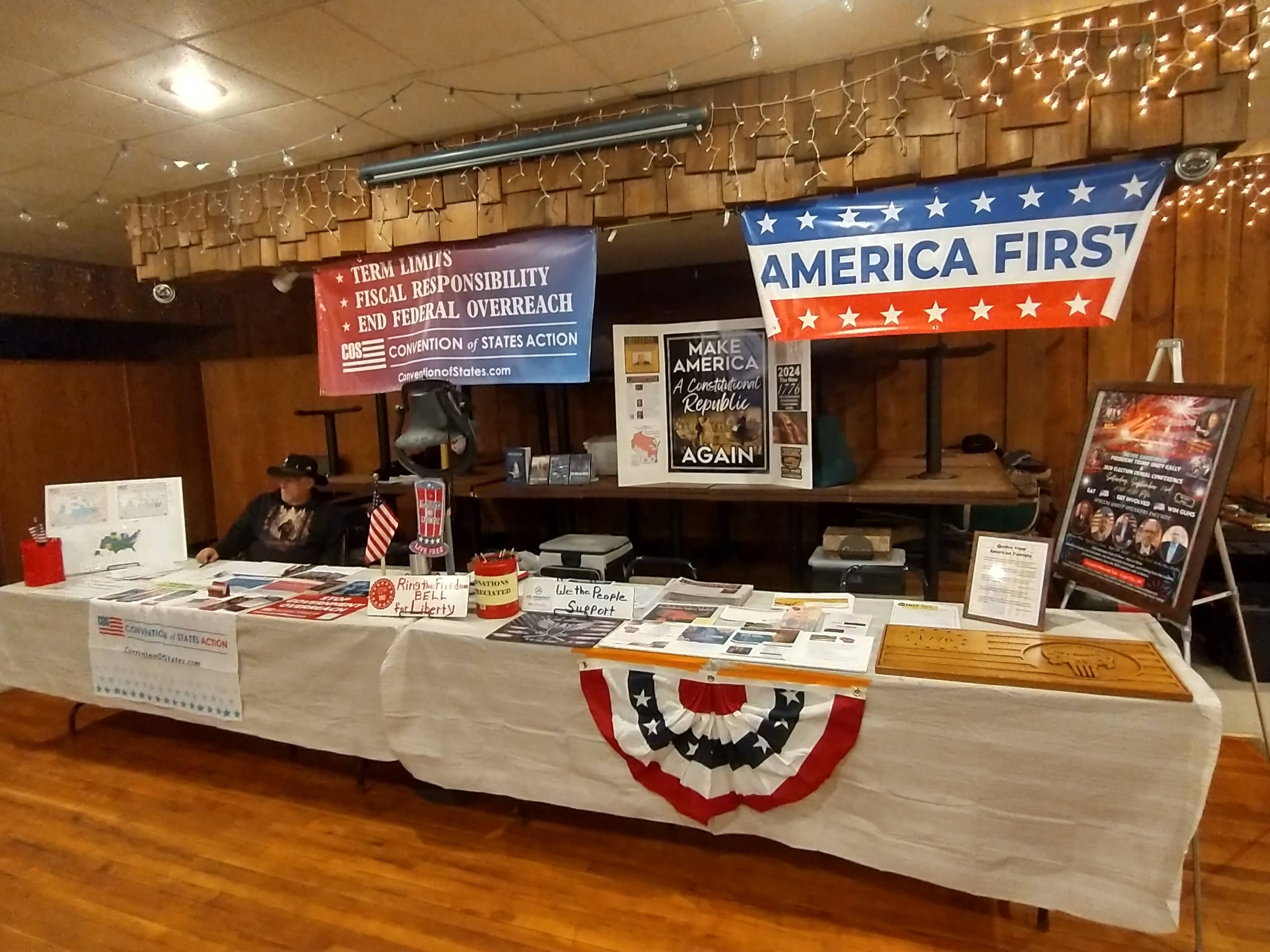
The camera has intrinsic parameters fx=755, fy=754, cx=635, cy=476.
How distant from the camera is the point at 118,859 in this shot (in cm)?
234

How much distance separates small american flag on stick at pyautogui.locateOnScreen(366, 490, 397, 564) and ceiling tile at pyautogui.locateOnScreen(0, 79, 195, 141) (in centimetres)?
157

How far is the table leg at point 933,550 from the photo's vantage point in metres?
2.99

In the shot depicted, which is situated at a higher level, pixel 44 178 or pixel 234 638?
pixel 44 178

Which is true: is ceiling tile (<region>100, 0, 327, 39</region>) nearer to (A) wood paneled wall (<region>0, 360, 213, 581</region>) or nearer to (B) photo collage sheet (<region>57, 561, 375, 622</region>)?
(B) photo collage sheet (<region>57, 561, 375, 622</region>)

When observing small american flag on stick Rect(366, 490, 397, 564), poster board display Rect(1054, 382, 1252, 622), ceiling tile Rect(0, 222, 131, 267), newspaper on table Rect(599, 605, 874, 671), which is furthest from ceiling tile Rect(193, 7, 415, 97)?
ceiling tile Rect(0, 222, 131, 267)

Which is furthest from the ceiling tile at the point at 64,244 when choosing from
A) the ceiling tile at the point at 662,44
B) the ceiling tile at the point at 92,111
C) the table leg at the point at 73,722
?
the ceiling tile at the point at 662,44

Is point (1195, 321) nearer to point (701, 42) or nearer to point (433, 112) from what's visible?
point (701, 42)

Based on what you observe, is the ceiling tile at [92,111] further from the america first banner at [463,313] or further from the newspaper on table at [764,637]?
the newspaper on table at [764,637]

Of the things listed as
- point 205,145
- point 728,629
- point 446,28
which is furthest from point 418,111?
point 728,629

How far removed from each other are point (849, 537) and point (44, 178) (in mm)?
3810

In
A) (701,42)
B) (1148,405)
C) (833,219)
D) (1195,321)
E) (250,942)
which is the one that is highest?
(701,42)

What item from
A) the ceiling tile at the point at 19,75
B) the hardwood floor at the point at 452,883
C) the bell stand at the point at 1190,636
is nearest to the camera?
the bell stand at the point at 1190,636

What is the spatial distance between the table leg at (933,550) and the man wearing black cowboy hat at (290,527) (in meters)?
2.68

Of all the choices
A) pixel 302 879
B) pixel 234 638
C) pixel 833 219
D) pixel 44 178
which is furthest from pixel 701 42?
pixel 44 178
